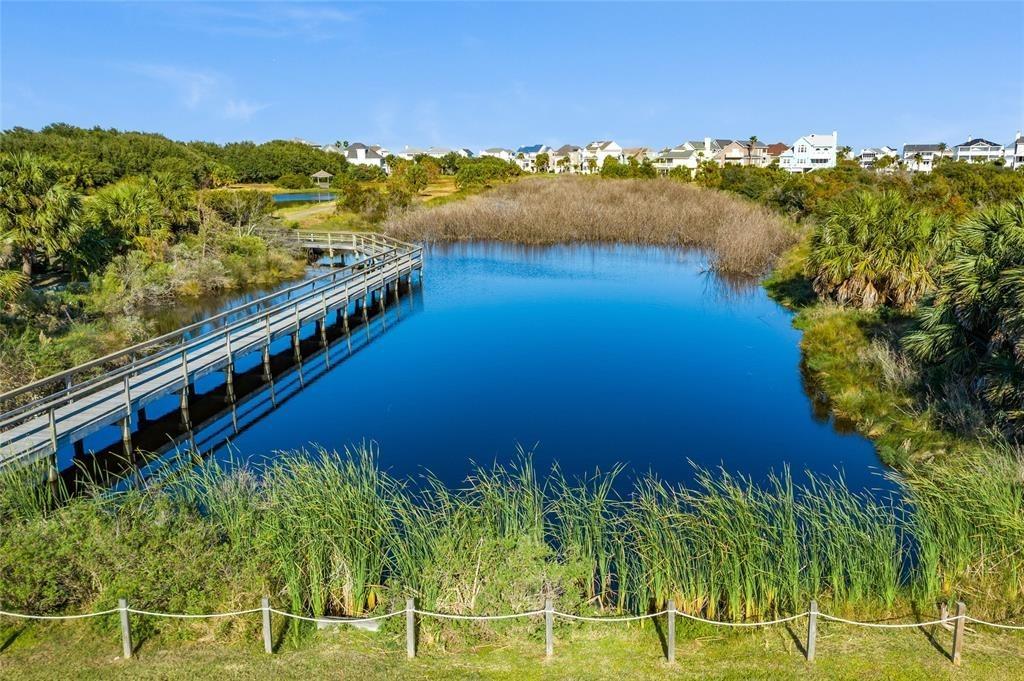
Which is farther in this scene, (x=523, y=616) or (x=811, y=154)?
(x=811, y=154)

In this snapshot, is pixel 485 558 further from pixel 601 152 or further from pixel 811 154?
pixel 601 152

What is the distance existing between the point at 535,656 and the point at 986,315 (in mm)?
9271

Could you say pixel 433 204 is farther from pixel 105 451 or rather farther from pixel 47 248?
pixel 105 451

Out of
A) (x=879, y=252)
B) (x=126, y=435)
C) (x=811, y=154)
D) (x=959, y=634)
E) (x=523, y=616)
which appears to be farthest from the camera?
(x=811, y=154)

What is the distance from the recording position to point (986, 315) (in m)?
12.1

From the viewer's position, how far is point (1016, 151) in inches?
4875

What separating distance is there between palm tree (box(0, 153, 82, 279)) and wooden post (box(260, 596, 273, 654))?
1971cm

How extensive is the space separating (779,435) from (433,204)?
40425 millimetres

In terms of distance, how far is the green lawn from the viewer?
6848 millimetres

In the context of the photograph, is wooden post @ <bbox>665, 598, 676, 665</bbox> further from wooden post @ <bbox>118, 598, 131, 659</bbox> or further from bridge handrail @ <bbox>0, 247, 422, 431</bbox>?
bridge handrail @ <bbox>0, 247, 422, 431</bbox>

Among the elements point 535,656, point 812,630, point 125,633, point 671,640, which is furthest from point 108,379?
point 812,630

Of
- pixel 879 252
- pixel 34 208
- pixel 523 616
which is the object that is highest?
pixel 34 208

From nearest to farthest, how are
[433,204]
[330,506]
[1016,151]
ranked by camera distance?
[330,506] → [433,204] → [1016,151]

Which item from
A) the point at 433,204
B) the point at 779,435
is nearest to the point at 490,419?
the point at 779,435
